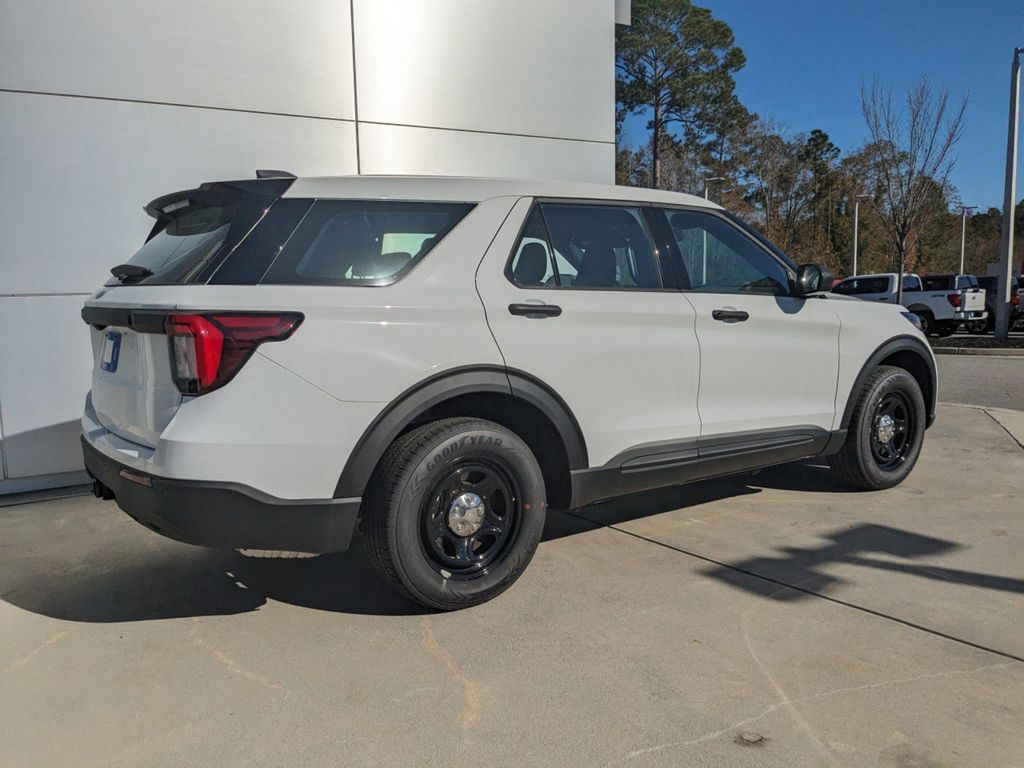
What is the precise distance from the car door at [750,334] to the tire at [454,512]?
114cm

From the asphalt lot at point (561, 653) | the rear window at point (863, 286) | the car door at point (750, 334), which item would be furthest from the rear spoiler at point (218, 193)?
the rear window at point (863, 286)

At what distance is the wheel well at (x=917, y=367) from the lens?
5.19m

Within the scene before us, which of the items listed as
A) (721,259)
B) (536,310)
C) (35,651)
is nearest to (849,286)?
(721,259)

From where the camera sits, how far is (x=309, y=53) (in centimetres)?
622

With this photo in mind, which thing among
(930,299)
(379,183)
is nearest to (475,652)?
(379,183)

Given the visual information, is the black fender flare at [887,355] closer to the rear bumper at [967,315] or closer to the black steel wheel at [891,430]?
the black steel wheel at [891,430]

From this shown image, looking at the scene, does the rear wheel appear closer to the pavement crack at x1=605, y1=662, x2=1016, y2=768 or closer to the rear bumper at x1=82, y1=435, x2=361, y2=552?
the pavement crack at x1=605, y1=662, x2=1016, y2=768

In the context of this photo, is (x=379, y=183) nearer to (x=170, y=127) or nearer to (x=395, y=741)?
(x=395, y=741)

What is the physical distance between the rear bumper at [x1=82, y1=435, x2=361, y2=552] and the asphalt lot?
45 centimetres

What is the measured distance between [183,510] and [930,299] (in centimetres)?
2286

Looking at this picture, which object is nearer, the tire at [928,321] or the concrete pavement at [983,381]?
the concrete pavement at [983,381]

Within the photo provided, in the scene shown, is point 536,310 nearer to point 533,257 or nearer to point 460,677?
point 533,257

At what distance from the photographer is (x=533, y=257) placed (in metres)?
3.53

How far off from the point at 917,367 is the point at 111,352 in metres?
4.77
